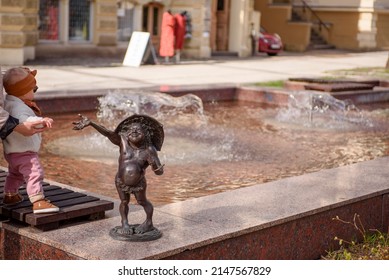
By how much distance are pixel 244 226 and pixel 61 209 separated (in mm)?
1120

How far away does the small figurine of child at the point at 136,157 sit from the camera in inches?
196

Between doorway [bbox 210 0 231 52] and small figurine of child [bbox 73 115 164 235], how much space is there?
25.0m

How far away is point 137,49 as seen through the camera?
2323 centimetres

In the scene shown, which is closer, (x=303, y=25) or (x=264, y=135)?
(x=264, y=135)

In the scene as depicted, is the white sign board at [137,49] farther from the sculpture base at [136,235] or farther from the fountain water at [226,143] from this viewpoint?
the sculpture base at [136,235]

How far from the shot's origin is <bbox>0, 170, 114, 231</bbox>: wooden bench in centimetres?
511

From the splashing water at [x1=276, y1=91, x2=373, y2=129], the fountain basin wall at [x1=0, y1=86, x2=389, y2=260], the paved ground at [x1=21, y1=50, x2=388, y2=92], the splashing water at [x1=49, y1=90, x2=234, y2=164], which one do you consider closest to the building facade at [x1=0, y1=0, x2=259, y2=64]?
the paved ground at [x1=21, y1=50, x2=388, y2=92]

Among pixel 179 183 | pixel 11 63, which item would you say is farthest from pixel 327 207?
pixel 11 63

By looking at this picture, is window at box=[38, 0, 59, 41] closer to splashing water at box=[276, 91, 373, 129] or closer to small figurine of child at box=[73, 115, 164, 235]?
splashing water at box=[276, 91, 373, 129]

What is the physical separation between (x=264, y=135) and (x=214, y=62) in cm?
1434

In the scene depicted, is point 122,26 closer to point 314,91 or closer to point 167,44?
point 167,44

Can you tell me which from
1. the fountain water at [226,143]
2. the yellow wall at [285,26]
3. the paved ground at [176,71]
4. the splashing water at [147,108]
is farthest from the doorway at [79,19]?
the yellow wall at [285,26]

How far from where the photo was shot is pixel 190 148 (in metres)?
10.4

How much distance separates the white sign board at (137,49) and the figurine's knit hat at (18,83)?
1780cm
